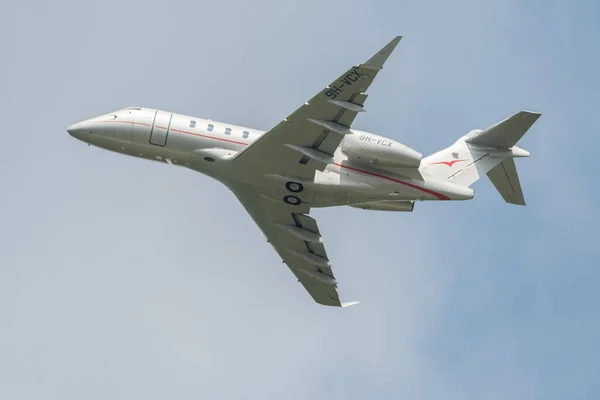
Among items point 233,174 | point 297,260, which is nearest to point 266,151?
point 233,174

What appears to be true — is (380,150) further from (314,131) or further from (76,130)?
(76,130)

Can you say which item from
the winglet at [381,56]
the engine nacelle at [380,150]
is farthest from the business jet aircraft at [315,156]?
the winglet at [381,56]

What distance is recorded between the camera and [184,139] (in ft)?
156

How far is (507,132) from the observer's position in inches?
1884

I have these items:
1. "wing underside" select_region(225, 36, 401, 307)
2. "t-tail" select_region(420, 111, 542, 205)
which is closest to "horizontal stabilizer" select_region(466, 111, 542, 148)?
"t-tail" select_region(420, 111, 542, 205)

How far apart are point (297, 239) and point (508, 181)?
Answer: 425 inches

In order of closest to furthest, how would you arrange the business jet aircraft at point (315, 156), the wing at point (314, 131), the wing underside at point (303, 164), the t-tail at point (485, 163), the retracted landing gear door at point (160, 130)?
the wing at point (314, 131) < the wing underside at point (303, 164) < the business jet aircraft at point (315, 156) < the retracted landing gear door at point (160, 130) < the t-tail at point (485, 163)

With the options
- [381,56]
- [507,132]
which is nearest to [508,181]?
[507,132]

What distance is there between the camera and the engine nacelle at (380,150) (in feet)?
150

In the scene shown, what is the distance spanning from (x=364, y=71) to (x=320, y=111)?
3.11 metres

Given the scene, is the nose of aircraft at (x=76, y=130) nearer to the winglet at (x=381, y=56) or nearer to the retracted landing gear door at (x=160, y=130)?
the retracted landing gear door at (x=160, y=130)

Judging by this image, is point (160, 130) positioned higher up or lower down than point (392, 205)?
higher up

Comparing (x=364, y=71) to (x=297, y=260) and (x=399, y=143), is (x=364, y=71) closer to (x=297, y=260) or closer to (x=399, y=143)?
(x=399, y=143)

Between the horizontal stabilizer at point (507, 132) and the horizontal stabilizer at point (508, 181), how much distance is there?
44.5 inches
